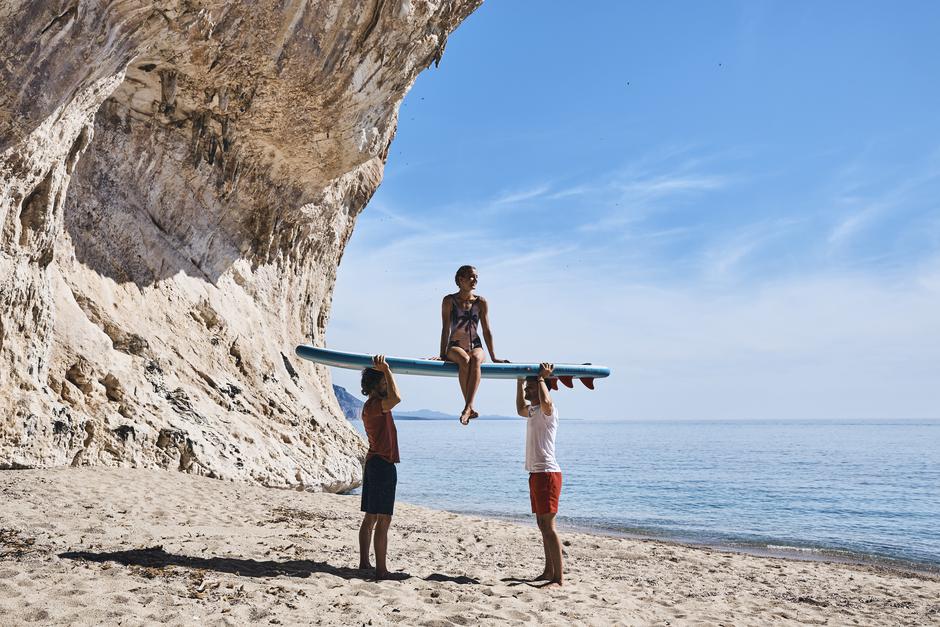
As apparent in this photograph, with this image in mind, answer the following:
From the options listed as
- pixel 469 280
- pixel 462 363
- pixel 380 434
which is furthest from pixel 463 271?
pixel 380 434

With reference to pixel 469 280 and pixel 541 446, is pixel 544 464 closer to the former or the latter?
pixel 541 446

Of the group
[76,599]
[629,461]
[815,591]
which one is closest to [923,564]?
[815,591]

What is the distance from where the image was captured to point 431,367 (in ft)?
22.5

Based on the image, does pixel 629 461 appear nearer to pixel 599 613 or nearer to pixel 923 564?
pixel 923 564

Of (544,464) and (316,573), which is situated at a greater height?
(544,464)

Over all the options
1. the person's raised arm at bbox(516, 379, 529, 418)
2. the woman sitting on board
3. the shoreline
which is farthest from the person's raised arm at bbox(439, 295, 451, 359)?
the shoreline

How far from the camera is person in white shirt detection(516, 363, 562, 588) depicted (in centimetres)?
614

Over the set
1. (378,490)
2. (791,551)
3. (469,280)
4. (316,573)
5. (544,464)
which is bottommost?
(791,551)

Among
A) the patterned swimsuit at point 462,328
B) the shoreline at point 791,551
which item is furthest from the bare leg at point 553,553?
the shoreline at point 791,551

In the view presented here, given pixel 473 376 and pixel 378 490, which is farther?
pixel 473 376

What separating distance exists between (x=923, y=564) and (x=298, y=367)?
1416 centimetres

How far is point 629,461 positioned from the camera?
1695 inches

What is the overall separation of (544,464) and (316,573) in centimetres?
218

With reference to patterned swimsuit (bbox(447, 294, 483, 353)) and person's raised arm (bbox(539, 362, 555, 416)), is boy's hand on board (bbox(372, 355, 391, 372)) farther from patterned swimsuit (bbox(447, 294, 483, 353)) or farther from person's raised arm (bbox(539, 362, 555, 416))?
person's raised arm (bbox(539, 362, 555, 416))
